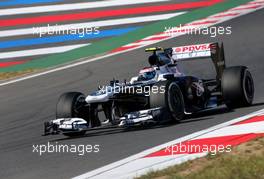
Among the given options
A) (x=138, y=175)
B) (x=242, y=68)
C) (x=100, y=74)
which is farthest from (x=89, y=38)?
(x=138, y=175)

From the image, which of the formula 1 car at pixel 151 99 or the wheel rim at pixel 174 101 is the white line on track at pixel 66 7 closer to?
the formula 1 car at pixel 151 99

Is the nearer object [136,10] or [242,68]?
[242,68]

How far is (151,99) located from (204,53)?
6.67 feet

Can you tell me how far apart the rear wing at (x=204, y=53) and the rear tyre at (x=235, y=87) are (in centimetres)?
80

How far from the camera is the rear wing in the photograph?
1238 cm

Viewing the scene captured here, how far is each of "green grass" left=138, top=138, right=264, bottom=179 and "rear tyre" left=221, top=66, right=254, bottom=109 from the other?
10.2ft

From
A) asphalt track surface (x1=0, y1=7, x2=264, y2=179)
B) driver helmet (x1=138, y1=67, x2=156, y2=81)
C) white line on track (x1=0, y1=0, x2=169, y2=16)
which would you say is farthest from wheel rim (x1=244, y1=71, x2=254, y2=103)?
white line on track (x1=0, y1=0, x2=169, y2=16)

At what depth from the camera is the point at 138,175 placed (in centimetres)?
768

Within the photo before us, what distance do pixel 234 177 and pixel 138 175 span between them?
3.77 feet

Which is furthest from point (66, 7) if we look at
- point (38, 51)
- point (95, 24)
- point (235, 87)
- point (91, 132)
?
point (235, 87)

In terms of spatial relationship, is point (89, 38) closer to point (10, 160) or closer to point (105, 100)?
point (105, 100)

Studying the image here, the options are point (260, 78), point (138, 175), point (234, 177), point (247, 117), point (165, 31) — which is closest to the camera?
point (234, 177)

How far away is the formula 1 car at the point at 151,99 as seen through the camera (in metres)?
10.7

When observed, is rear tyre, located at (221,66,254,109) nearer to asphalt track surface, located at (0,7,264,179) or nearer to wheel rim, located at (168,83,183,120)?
asphalt track surface, located at (0,7,264,179)
